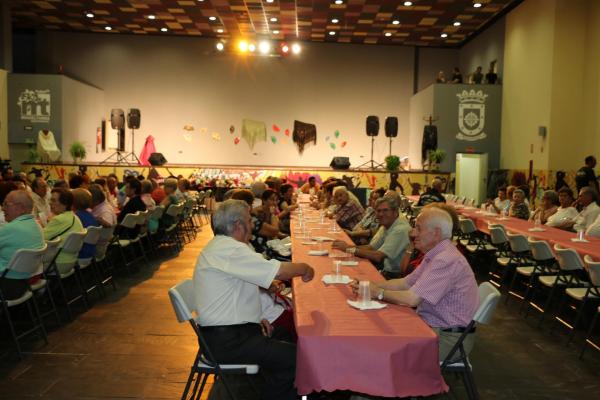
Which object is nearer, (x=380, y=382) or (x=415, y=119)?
(x=380, y=382)

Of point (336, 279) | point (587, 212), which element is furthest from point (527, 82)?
point (336, 279)

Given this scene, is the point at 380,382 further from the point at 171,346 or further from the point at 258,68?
the point at 258,68

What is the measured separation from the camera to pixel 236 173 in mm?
17547

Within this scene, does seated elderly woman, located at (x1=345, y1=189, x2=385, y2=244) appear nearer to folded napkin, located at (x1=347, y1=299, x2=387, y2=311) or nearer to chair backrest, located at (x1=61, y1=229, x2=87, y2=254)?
chair backrest, located at (x1=61, y1=229, x2=87, y2=254)

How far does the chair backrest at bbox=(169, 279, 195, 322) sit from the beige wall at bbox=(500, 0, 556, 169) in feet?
37.6

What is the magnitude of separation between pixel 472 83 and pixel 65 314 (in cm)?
1378

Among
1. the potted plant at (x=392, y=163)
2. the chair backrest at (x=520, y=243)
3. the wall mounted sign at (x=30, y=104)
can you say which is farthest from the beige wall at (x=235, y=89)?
the chair backrest at (x=520, y=243)

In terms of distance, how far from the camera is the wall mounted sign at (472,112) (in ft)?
55.2

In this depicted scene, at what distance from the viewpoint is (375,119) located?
62.8 feet

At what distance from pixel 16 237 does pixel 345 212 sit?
4068mm

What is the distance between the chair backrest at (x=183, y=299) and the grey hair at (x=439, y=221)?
1264mm

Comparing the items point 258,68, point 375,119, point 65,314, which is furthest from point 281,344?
point 258,68

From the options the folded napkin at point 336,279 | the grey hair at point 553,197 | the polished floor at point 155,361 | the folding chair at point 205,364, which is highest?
the grey hair at point 553,197

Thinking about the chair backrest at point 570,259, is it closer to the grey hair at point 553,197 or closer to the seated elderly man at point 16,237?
the grey hair at point 553,197
